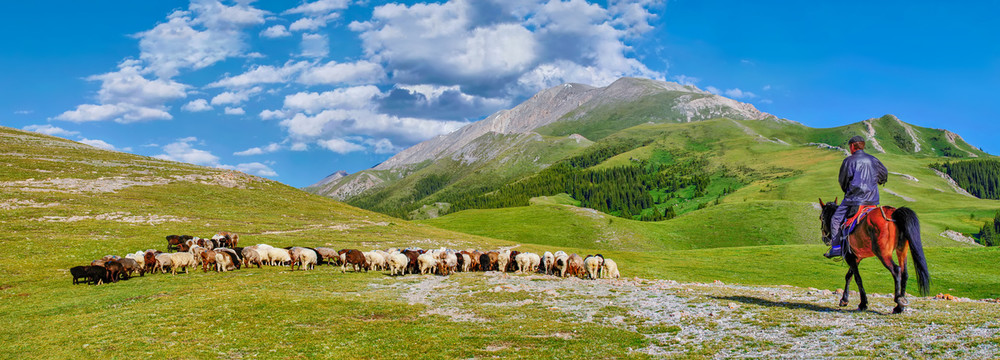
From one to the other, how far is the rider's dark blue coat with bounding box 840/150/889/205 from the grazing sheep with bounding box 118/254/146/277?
40445 mm

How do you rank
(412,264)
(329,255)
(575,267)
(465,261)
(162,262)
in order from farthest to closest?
(329,255), (465,261), (575,267), (412,264), (162,262)

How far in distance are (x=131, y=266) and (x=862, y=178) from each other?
135 ft

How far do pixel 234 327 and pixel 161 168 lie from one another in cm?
9792

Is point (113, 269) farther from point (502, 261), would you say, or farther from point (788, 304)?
point (788, 304)

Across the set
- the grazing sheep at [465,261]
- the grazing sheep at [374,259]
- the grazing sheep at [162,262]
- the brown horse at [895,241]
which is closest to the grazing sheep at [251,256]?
the grazing sheep at [162,262]

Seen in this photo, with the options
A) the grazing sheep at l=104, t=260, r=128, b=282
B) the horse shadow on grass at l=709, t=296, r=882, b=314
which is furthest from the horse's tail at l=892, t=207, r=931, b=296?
the grazing sheep at l=104, t=260, r=128, b=282

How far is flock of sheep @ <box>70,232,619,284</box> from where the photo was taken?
32.5 metres

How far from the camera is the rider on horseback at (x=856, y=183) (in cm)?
1631

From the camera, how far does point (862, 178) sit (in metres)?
16.3

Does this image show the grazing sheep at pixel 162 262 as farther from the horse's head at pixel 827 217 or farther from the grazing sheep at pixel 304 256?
the horse's head at pixel 827 217

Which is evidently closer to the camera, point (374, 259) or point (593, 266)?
point (593, 266)

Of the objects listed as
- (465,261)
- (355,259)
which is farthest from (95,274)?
(465,261)

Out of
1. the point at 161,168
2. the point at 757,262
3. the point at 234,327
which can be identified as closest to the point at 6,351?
the point at 234,327

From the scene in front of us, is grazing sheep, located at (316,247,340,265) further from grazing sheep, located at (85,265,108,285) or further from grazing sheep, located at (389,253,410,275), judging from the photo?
grazing sheep, located at (85,265,108,285)
